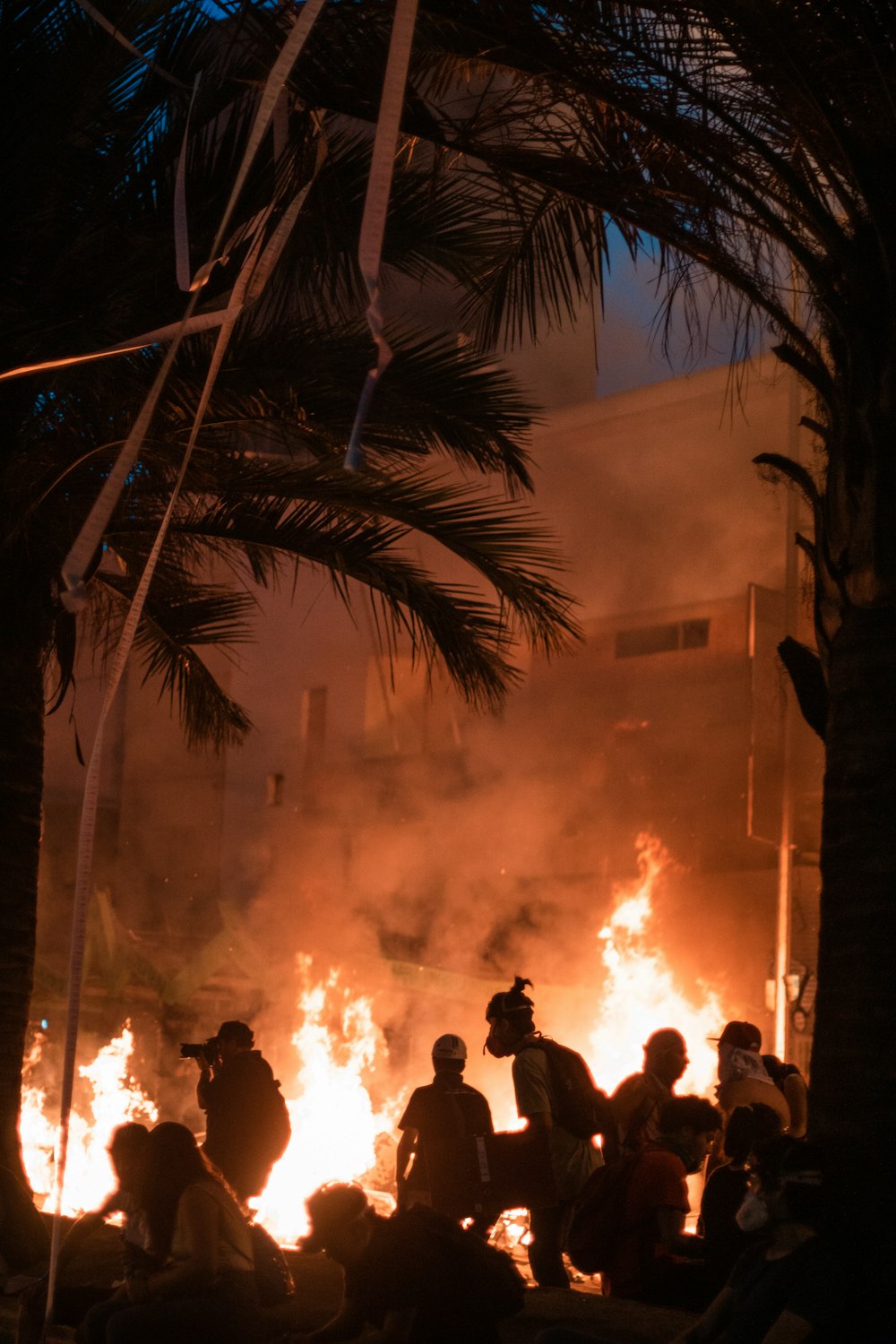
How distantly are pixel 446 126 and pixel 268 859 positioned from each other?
60.1 ft

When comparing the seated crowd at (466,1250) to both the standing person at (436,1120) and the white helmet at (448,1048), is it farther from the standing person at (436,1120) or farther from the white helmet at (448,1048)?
A: the white helmet at (448,1048)

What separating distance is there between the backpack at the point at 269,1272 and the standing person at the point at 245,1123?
115cm

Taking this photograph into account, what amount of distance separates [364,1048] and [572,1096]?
12371 mm

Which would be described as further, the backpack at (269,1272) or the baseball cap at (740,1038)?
the baseball cap at (740,1038)

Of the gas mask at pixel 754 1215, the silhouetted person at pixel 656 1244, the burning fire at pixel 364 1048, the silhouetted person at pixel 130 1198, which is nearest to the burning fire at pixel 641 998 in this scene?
the burning fire at pixel 364 1048

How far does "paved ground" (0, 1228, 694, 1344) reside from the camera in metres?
4.67

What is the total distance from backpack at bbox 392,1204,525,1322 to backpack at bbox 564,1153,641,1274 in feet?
4.42

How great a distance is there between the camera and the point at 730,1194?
201 inches

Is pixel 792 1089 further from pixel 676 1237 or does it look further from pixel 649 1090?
pixel 676 1237

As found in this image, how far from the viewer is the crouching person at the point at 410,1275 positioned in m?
3.82

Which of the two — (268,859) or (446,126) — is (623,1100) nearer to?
(446,126)

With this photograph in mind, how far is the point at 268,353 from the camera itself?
24.4 feet

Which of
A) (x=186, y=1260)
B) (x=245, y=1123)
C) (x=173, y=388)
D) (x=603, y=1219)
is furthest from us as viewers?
(x=173, y=388)

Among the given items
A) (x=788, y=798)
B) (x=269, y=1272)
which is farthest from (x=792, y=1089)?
(x=788, y=798)
